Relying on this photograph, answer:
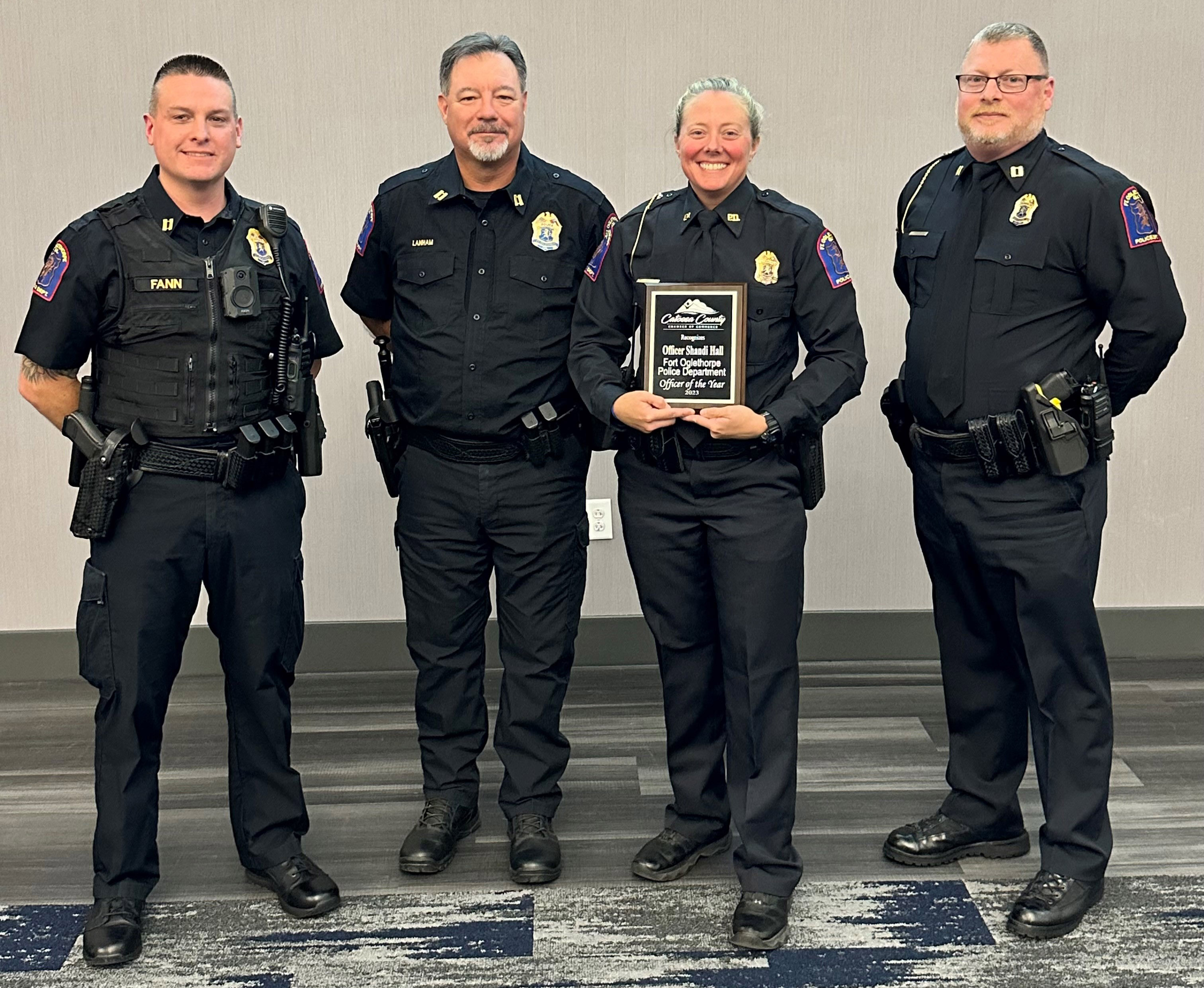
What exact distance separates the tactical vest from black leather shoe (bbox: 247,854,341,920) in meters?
0.91

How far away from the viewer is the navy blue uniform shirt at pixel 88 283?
2.54 meters

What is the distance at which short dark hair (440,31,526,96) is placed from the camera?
2791 millimetres

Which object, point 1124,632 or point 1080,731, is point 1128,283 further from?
point 1124,632

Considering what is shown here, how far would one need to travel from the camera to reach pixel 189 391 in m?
2.57

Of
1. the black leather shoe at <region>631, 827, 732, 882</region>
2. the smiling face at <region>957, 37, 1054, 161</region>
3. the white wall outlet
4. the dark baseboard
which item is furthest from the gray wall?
the black leather shoe at <region>631, 827, 732, 882</region>

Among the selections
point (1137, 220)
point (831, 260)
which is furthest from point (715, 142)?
point (1137, 220)

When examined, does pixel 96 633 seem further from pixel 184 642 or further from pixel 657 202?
pixel 657 202

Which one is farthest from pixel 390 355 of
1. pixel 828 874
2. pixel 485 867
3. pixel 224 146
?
pixel 828 874

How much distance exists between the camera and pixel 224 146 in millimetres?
2582

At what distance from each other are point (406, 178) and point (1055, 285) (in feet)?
4.62

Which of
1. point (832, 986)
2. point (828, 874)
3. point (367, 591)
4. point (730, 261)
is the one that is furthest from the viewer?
point (367, 591)

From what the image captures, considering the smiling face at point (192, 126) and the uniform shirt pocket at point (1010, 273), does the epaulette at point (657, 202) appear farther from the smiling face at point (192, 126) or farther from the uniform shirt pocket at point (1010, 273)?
the smiling face at point (192, 126)

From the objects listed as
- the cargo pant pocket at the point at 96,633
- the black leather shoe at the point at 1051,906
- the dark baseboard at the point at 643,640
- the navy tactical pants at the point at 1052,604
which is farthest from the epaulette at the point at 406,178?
the black leather shoe at the point at 1051,906

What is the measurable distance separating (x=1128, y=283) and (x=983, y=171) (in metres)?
0.37
